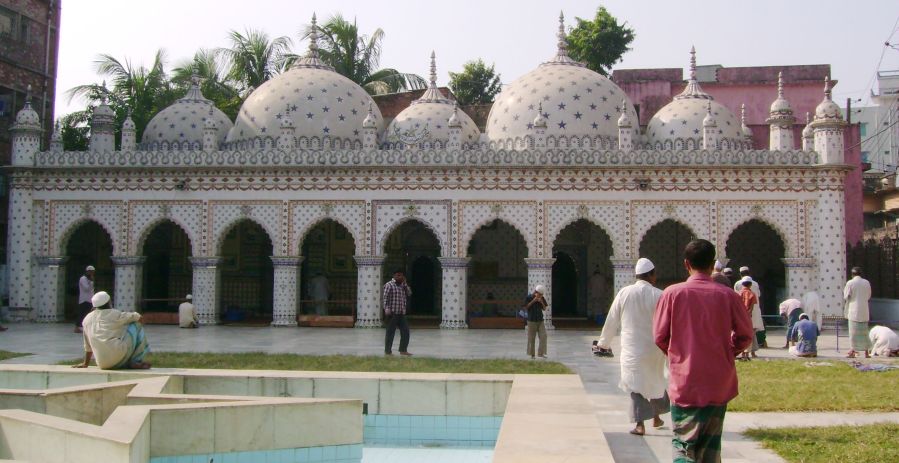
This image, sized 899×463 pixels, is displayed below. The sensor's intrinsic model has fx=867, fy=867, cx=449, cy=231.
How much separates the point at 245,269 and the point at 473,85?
1867cm

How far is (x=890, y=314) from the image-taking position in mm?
19891

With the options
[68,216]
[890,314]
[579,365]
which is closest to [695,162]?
[890,314]

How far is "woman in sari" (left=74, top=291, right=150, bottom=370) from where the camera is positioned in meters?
9.48

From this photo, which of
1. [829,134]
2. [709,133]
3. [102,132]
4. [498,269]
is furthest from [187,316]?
[829,134]

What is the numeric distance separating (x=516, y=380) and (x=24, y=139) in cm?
1697

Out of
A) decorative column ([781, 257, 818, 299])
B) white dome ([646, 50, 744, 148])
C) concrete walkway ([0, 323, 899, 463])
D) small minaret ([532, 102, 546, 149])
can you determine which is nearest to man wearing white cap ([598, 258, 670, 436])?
concrete walkway ([0, 323, 899, 463])

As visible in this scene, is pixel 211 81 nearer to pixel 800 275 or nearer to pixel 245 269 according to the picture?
pixel 245 269

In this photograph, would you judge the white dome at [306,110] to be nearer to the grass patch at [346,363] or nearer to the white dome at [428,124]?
the white dome at [428,124]

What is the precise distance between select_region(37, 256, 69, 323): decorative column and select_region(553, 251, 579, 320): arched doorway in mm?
12445

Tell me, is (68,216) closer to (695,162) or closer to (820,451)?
(695,162)

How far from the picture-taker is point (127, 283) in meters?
20.6

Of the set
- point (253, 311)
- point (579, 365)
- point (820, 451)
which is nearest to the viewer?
point (820, 451)

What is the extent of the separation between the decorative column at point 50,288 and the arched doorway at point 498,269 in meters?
10.1

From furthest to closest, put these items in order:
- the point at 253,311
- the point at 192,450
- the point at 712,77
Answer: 1. the point at 712,77
2. the point at 253,311
3. the point at 192,450
